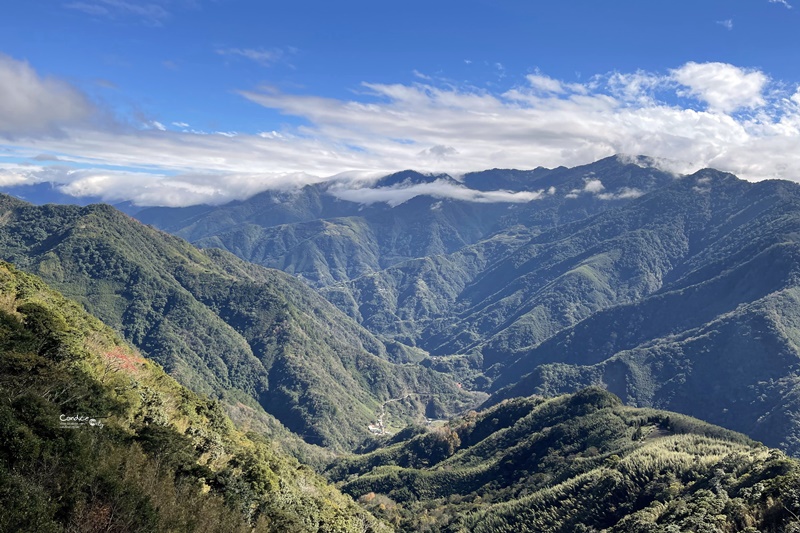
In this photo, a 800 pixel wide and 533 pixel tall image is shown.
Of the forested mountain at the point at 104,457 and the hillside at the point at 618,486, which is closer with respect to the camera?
the forested mountain at the point at 104,457

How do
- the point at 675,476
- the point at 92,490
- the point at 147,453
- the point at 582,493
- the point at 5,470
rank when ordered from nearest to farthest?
the point at 5,470 < the point at 92,490 < the point at 147,453 < the point at 675,476 < the point at 582,493

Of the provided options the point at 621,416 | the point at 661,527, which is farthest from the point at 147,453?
the point at 621,416

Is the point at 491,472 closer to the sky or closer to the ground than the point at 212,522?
closer to the ground

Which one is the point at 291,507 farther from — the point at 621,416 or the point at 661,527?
the point at 621,416

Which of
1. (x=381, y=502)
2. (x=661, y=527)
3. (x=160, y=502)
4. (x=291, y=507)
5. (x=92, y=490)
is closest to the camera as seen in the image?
(x=92, y=490)

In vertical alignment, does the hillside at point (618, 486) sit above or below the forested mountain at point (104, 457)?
below
